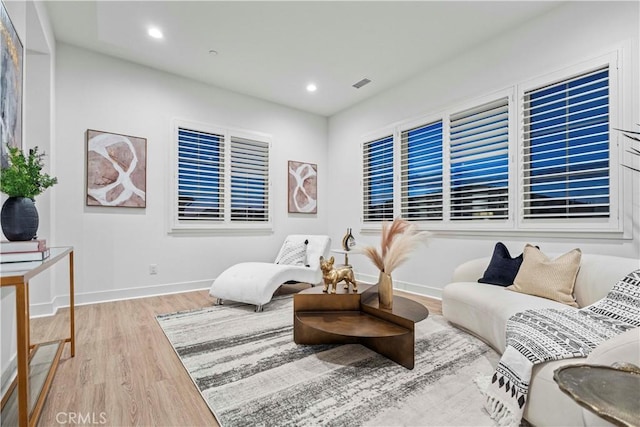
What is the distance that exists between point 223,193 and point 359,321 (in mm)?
3149

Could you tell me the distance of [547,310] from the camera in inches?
74.3

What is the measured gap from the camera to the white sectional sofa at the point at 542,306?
118 centimetres

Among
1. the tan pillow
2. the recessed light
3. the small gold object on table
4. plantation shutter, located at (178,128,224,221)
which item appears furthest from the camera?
plantation shutter, located at (178,128,224,221)

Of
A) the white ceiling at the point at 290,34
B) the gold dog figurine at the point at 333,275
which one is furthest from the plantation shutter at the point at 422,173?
the gold dog figurine at the point at 333,275

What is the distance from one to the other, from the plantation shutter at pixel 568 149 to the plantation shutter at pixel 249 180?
358 cm

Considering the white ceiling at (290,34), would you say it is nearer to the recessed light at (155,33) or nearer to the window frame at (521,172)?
the recessed light at (155,33)

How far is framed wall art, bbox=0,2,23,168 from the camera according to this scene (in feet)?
6.19

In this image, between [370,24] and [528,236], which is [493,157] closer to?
[528,236]

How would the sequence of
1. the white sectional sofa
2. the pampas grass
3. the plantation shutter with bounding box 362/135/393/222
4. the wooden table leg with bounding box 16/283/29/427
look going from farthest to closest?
1. the plantation shutter with bounding box 362/135/393/222
2. the pampas grass
3. the white sectional sofa
4. the wooden table leg with bounding box 16/283/29/427

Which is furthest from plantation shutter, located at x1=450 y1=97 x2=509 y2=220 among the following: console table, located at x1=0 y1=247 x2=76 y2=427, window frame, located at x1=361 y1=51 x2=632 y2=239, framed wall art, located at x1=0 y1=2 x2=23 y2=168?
framed wall art, located at x1=0 y1=2 x2=23 y2=168

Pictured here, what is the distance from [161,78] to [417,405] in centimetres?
462

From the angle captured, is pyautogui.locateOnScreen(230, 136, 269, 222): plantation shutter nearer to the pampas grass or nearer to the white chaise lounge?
the white chaise lounge

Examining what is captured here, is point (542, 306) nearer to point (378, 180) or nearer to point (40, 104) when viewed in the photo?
point (378, 180)

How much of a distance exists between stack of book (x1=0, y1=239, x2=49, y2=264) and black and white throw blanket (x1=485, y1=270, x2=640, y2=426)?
2.38 meters
